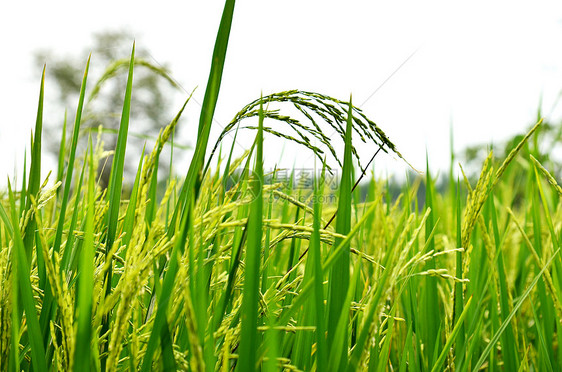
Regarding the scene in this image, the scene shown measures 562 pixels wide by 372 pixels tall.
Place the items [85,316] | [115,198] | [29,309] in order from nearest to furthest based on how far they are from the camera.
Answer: [85,316]
[29,309]
[115,198]

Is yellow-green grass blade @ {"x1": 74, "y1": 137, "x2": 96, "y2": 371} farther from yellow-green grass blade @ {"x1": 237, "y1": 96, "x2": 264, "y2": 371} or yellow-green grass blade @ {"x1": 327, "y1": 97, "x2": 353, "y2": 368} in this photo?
yellow-green grass blade @ {"x1": 327, "y1": 97, "x2": 353, "y2": 368}

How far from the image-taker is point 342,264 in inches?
23.8

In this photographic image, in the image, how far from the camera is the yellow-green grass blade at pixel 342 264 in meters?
0.57

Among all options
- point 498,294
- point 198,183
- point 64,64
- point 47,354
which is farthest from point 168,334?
point 64,64

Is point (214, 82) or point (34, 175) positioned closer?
point (214, 82)

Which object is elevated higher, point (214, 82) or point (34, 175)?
point (214, 82)

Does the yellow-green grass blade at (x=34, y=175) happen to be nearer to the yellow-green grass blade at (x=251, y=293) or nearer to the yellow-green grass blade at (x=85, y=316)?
the yellow-green grass blade at (x=85, y=316)

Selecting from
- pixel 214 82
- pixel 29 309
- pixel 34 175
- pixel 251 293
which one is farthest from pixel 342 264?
pixel 34 175

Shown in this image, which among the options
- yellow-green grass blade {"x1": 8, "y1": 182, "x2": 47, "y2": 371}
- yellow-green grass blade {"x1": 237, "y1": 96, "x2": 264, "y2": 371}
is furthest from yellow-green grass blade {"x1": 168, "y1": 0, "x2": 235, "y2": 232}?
yellow-green grass blade {"x1": 8, "y1": 182, "x2": 47, "y2": 371}

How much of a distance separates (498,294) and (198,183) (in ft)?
2.62

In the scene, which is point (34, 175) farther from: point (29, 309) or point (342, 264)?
point (342, 264)

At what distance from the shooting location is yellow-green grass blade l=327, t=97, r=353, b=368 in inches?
22.6

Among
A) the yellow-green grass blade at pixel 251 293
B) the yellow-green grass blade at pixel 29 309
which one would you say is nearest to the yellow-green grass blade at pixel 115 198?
the yellow-green grass blade at pixel 29 309

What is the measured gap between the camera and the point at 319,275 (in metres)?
0.52
